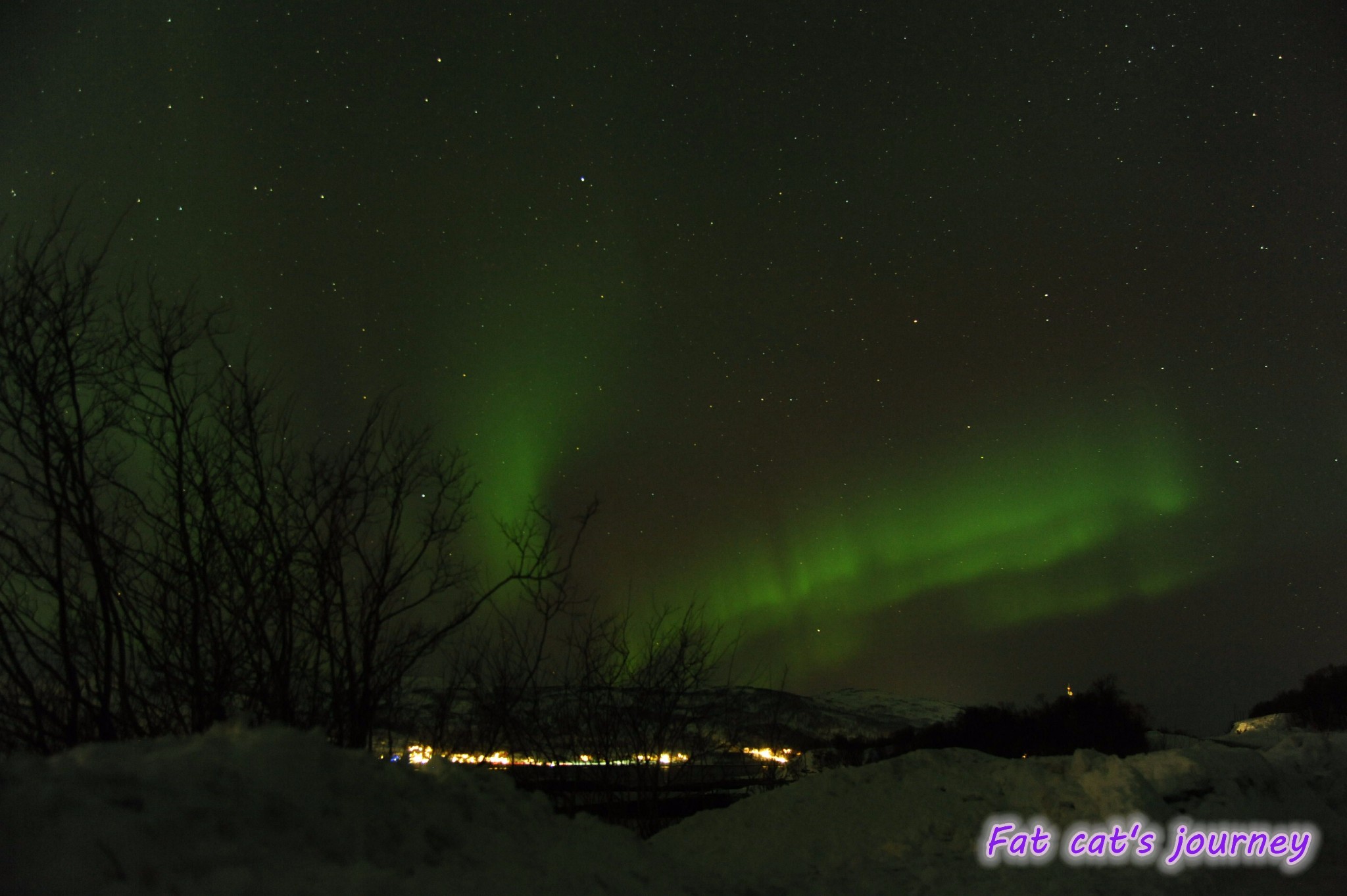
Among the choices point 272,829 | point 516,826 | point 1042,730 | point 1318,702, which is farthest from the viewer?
point 1318,702

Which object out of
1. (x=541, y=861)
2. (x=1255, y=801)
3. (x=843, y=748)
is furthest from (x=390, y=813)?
(x=843, y=748)

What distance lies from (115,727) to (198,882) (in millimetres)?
4903

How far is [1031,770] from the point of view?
962 cm

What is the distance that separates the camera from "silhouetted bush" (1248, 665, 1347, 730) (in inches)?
1983

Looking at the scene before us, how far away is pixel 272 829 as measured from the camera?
3283mm

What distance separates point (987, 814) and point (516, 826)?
6348 mm

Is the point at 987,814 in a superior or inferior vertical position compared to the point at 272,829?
inferior

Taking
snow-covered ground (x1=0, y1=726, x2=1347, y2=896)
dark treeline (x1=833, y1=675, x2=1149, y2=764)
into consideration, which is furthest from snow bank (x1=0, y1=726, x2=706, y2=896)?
dark treeline (x1=833, y1=675, x2=1149, y2=764)

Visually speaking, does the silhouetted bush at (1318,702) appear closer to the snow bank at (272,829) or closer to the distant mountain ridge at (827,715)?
the distant mountain ridge at (827,715)

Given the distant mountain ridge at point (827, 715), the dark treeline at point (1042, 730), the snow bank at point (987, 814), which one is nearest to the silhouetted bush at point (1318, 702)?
the dark treeline at point (1042, 730)

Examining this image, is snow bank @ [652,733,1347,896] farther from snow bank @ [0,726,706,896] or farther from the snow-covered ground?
snow bank @ [0,726,706,896]

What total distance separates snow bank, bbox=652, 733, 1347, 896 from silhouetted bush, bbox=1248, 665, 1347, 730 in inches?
1743

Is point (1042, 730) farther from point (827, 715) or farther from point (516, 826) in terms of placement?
point (827, 715)

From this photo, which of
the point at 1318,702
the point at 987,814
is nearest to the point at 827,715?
the point at 1318,702
